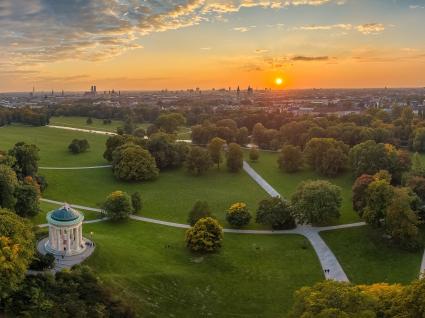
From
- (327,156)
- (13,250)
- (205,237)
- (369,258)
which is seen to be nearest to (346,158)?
(327,156)

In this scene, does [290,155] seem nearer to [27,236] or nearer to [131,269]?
[131,269]

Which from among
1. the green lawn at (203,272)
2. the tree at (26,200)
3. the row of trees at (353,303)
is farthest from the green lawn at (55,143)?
the row of trees at (353,303)

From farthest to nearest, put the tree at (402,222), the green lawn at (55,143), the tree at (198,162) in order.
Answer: the green lawn at (55,143) < the tree at (198,162) < the tree at (402,222)

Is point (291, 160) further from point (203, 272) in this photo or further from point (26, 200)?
point (26, 200)

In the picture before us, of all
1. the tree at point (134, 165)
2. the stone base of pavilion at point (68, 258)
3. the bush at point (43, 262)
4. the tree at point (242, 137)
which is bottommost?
the stone base of pavilion at point (68, 258)

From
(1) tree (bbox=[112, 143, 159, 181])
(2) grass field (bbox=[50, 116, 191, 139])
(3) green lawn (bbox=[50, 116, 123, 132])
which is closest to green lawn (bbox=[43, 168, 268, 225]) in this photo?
(1) tree (bbox=[112, 143, 159, 181])

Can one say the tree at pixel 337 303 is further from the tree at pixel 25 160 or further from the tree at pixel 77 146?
the tree at pixel 77 146

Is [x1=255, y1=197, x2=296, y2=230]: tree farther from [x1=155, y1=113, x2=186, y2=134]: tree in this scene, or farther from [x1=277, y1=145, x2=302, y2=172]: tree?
[x1=155, y1=113, x2=186, y2=134]: tree
